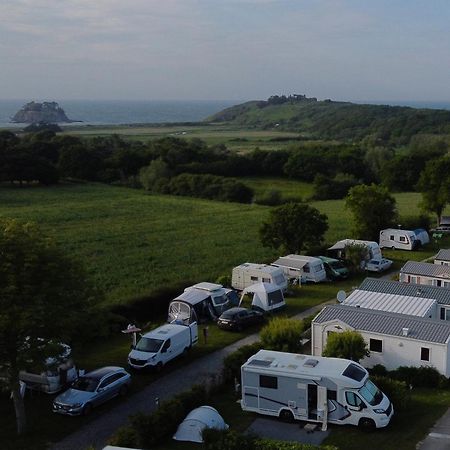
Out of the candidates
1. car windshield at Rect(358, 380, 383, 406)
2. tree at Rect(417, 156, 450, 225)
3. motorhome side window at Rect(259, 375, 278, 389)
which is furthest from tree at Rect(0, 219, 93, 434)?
tree at Rect(417, 156, 450, 225)


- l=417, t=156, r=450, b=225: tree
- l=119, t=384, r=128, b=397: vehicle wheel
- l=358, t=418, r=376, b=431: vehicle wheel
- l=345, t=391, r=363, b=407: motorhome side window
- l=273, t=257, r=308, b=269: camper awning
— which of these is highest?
l=417, t=156, r=450, b=225: tree

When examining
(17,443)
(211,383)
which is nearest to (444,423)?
(211,383)

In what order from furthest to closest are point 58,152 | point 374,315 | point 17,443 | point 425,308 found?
1. point 58,152
2. point 425,308
3. point 374,315
4. point 17,443

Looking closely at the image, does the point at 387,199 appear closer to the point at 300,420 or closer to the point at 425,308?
the point at 425,308

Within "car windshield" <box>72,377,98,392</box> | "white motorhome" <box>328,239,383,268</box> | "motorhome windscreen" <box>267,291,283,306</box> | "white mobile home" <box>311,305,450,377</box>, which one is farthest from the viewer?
"white motorhome" <box>328,239,383,268</box>

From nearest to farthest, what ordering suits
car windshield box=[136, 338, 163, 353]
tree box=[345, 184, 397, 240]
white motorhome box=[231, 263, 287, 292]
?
car windshield box=[136, 338, 163, 353], white motorhome box=[231, 263, 287, 292], tree box=[345, 184, 397, 240]

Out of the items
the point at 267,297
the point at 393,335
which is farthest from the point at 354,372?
the point at 267,297

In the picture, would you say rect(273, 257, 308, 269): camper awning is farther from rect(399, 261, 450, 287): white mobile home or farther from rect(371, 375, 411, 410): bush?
rect(371, 375, 411, 410): bush
